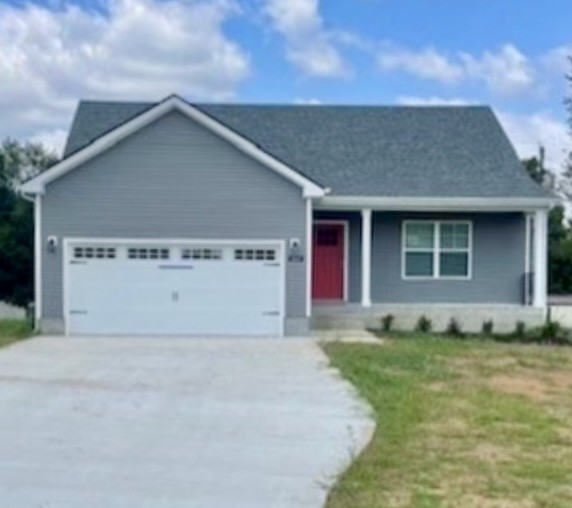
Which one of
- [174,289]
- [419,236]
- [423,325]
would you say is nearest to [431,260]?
[419,236]

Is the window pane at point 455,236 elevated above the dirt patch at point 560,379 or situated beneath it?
elevated above

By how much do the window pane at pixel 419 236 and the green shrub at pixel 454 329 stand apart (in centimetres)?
226

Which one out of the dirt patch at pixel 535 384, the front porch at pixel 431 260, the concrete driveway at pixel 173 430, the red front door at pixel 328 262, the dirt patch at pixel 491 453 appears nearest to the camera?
the concrete driveway at pixel 173 430

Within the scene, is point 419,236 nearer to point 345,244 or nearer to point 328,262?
point 345,244

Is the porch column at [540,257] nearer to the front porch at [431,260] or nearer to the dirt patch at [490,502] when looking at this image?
the front porch at [431,260]

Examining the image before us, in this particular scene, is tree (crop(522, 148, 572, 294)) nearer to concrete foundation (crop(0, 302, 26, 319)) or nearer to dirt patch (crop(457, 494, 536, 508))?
concrete foundation (crop(0, 302, 26, 319))

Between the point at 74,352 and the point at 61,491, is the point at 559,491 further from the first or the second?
the point at 74,352

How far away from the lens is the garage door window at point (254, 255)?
78.5ft

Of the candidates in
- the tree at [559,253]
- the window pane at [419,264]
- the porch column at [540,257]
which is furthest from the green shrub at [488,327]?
the tree at [559,253]

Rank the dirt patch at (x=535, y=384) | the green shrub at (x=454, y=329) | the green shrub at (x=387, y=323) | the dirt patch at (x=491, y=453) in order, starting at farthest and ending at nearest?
the green shrub at (x=387, y=323)
the green shrub at (x=454, y=329)
the dirt patch at (x=535, y=384)
the dirt patch at (x=491, y=453)

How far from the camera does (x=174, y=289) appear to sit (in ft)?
78.0

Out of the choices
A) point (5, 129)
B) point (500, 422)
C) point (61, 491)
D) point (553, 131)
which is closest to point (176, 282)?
point (500, 422)

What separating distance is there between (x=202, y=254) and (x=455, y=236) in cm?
717

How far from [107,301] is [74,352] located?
4.26 meters
